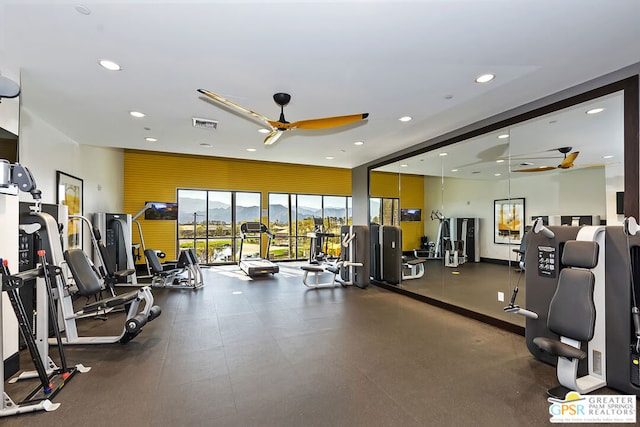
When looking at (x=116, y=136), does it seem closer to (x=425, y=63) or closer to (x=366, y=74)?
(x=366, y=74)

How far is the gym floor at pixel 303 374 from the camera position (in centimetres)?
238

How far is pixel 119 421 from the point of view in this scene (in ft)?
7.57

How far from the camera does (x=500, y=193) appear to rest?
15.5ft

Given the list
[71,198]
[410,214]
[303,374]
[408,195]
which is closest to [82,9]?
[303,374]

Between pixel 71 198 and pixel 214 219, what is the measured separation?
4857 millimetres

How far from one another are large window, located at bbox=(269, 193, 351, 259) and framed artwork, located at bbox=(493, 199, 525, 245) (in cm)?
728

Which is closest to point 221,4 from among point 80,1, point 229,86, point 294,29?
point 294,29

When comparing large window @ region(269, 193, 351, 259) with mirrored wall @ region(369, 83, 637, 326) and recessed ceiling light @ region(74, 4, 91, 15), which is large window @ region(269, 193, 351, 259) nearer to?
mirrored wall @ region(369, 83, 637, 326)

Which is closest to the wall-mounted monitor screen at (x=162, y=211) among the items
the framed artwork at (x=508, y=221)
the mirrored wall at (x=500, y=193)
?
the mirrored wall at (x=500, y=193)

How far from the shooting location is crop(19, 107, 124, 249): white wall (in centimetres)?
443

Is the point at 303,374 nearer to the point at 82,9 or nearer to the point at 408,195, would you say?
the point at 82,9

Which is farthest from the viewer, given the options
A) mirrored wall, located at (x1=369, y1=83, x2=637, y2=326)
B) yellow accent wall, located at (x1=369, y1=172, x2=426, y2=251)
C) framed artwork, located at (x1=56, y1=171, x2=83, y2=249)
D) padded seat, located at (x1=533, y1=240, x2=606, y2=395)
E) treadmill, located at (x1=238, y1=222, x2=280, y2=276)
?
treadmill, located at (x1=238, y1=222, x2=280, y2=276)

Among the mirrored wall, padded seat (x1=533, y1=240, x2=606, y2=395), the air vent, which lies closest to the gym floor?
padded seat (x1=533, y1=240, x2=606, y2=395)

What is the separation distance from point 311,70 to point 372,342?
10.6 ft
